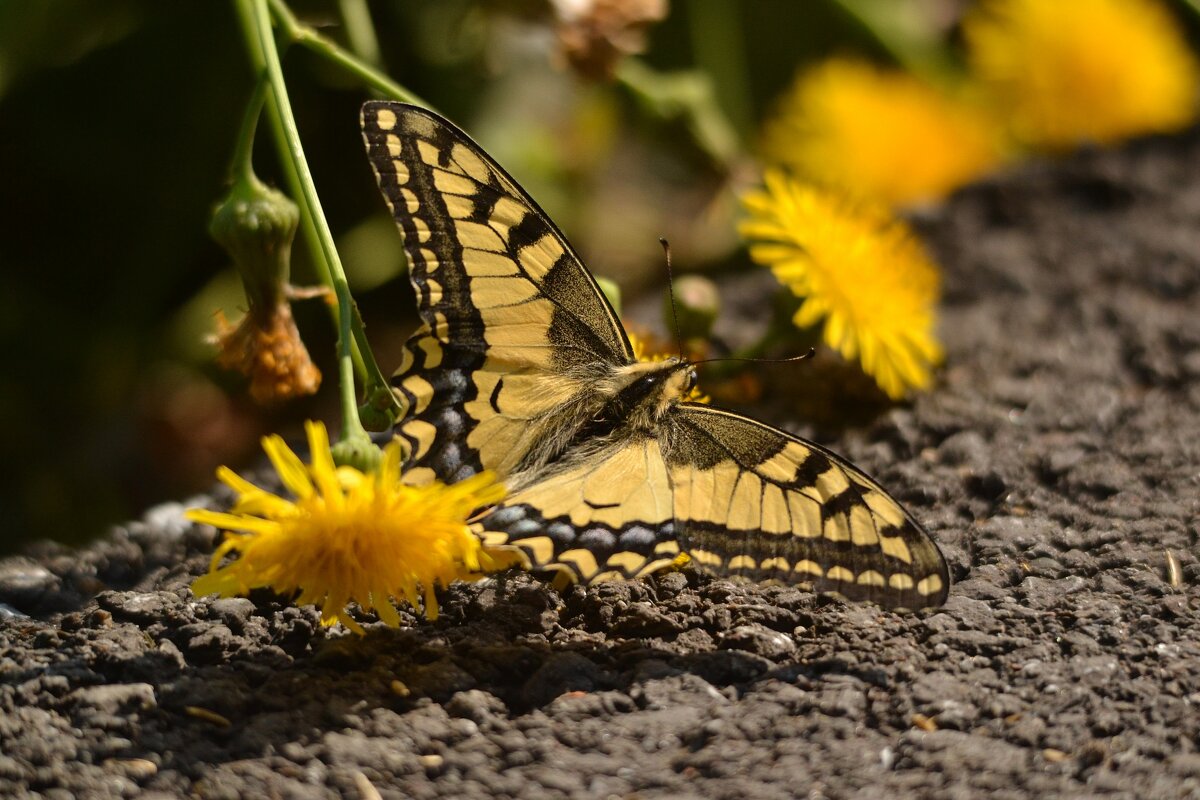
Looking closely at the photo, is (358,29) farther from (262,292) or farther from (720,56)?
(720,56)

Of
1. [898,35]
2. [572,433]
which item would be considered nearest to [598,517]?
[572,433]

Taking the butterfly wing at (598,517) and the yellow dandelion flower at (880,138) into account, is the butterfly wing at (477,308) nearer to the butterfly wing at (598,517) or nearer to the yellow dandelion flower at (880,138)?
the butterfly wing at (598,517)

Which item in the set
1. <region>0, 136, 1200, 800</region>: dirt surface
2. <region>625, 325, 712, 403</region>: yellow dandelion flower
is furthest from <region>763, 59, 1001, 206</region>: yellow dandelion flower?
<region>0, 136, 1200, 800</region>: dirt surface

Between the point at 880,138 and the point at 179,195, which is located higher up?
the point at 880,138

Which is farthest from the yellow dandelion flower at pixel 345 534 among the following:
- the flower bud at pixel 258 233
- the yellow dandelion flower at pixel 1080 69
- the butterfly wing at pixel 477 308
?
the yellow dandelion flower at pixel 1080 69

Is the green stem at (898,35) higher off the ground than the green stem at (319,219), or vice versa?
→ the green stem at (898,35)

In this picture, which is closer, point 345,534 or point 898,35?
point 345,534
